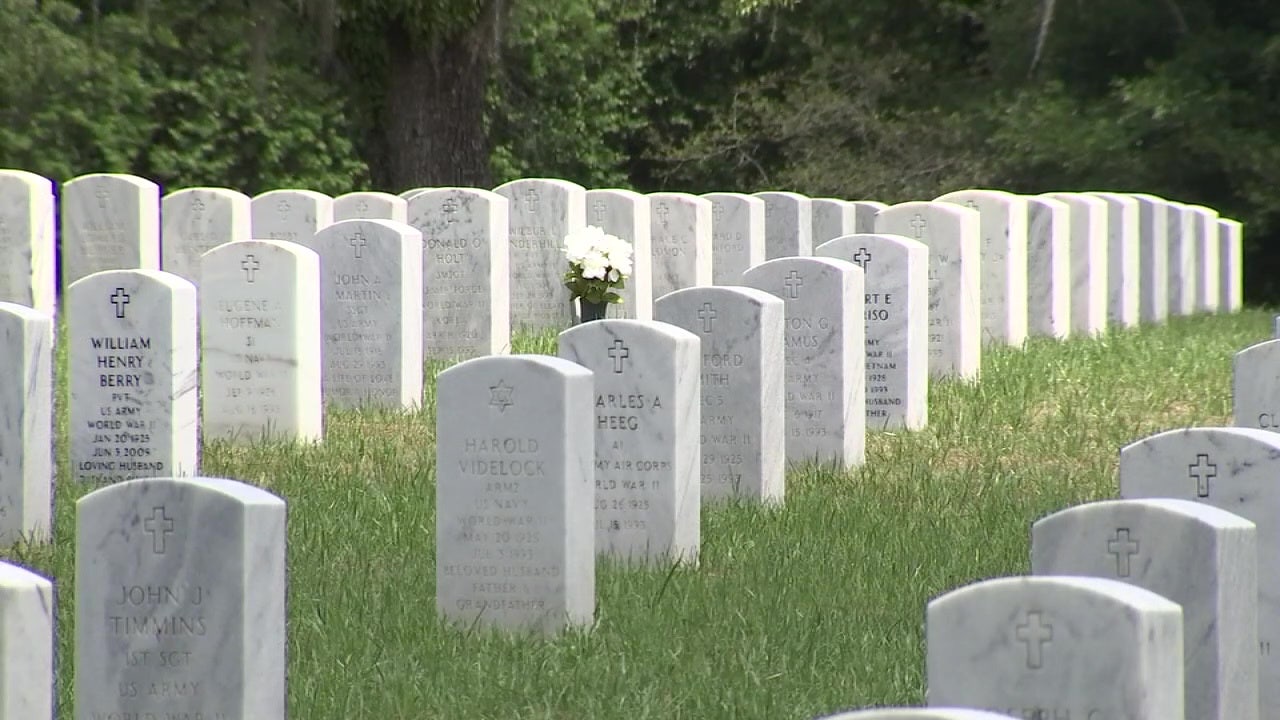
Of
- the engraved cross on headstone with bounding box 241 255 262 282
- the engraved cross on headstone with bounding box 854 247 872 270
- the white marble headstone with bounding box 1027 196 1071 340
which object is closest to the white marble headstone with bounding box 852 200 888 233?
the white marble headstone with bounding box 1027 196 1071 340

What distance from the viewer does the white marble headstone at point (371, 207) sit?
1692 centimetres

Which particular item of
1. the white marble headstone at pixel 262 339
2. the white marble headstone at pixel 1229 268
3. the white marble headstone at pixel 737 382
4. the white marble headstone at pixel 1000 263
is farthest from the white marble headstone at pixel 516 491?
the white marble headstone at pixel 1229 268

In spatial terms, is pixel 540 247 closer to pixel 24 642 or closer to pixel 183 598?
pixel 183 598

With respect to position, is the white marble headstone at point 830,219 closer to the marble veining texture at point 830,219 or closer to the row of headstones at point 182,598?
the marble veining texture at point 830,219

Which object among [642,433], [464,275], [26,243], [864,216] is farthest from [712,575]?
[864,216]

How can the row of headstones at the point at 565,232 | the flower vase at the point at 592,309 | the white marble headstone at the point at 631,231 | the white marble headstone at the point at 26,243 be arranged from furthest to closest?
the white marble headstone at the point at 631,231, the white marble headstone at the point at 26,243, the flower vase at the point at 592,309, the row of headstones at the point at 565,232

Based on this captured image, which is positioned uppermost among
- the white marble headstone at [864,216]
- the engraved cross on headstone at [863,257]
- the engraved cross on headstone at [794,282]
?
the white marble headstone at [864,216]

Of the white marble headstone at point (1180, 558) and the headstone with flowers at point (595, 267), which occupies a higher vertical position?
the headstone with flowers at point (595, 267)

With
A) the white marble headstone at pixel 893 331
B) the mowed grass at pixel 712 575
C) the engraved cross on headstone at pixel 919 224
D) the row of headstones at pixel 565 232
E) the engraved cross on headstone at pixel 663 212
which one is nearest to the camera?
the mowed grass at pixel 712 575

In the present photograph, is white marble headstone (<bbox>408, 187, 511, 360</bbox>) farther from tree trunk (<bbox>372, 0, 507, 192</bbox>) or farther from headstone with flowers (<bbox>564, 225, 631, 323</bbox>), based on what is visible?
tree trunk (<bbox>372, 0, 507, 192</bbox>)

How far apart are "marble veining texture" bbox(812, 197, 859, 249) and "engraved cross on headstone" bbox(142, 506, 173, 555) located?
1568 centimetres

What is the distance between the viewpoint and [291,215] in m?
16.8

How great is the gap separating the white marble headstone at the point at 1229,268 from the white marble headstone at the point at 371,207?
1135 cm

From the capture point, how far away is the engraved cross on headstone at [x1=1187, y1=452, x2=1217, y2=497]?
238 inches
